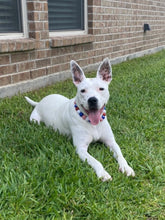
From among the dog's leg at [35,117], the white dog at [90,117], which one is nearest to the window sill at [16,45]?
the dog's leg at [35,117]

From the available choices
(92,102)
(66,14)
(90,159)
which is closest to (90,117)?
(92,102)

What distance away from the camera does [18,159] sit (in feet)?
9.15

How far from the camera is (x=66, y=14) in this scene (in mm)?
6281

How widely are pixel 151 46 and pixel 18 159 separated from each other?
938cm

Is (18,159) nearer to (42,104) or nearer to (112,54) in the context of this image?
(42,104)

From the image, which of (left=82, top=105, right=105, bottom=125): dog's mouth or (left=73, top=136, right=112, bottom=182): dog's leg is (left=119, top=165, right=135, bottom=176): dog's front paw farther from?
(left=82, top=105, right=105, bottom=125): dog's mouth

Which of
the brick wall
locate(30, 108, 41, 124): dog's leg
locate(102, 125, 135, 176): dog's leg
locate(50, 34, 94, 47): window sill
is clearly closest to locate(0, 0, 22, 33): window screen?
the brick wall

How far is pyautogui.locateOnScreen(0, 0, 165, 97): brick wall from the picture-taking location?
16.3ft

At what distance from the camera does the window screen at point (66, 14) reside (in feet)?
19.3

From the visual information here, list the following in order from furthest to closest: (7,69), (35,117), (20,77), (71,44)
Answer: (71,44) < (20,77) < (7,69) < (35,117)

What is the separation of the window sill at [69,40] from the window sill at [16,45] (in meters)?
0.62

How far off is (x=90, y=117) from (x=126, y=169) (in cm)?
63

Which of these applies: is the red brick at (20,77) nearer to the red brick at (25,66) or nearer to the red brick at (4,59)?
the red brick at (25,66)

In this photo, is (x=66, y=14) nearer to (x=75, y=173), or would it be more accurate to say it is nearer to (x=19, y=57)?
(x=19, y=57)
